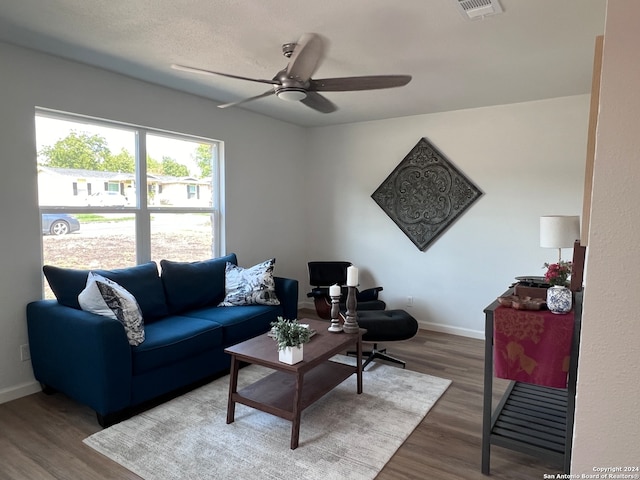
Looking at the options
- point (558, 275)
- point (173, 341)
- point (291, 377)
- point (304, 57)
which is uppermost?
point (304, 57)

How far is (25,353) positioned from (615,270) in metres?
3.64

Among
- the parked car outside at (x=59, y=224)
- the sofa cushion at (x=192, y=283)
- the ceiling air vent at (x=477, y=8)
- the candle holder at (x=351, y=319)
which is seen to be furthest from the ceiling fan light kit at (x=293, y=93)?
the parked car outside at (x=59, y=224)

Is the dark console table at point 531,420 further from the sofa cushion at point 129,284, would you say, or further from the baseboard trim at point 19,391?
the baseboard trim at point 19,391

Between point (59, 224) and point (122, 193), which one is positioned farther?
point (122, 193)

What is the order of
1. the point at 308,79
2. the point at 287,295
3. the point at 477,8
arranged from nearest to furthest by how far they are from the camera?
the point at 477,8 < the point at 308,79 < the point at 287,295

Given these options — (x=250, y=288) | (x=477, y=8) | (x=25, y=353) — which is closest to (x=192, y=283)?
(x=250, y=288)

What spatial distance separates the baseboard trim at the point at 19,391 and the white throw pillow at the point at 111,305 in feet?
2.78

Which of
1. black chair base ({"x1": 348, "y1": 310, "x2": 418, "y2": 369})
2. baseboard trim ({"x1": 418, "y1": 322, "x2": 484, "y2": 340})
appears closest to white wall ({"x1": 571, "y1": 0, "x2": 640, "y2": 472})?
black chair base ({"x1": 348, "y1": 310, "x2": 418, "y2": 369})

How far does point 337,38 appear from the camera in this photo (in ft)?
8.40

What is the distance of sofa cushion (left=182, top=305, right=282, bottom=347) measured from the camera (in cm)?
334

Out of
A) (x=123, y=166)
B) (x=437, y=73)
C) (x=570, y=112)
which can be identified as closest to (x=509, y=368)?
(x=437, y=73)

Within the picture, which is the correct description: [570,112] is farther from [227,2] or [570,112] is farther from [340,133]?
[227,2]

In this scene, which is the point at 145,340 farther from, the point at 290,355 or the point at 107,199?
the point at 107,199

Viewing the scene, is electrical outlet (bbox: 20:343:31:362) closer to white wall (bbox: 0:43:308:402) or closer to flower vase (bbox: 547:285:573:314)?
white wall (bbox: 0:43:308:402)
